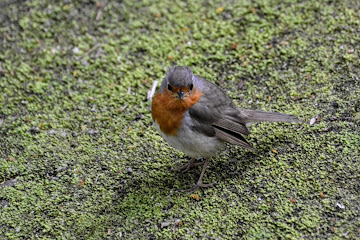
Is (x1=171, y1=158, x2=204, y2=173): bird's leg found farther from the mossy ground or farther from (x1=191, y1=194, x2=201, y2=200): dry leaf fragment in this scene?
(x1=191, y1=194, x2=201, y2=200): dry leaf fragment

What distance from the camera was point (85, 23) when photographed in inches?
211

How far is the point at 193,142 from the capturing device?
363 centimetres

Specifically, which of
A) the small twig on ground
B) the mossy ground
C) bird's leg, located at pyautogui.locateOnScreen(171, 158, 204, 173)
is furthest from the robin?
the small twig on ground

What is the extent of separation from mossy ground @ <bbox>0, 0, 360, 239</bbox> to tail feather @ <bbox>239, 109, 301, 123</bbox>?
198 millimetres

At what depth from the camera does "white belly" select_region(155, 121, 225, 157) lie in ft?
11.9

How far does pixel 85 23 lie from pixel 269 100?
259 cm

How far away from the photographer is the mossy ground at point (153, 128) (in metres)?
3.45

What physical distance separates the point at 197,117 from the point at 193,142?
0.75ft

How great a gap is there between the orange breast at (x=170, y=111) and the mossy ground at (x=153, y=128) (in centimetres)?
58

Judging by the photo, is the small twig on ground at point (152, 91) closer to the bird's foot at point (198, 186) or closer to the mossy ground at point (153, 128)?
the mossy ground at point (153, 128)

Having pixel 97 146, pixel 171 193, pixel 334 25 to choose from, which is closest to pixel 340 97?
pixel 334 25

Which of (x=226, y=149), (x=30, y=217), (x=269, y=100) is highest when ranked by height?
(x=269, y=100)

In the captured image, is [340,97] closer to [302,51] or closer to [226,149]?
[302,51]

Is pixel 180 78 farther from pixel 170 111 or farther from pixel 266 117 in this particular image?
pixel 266 117
